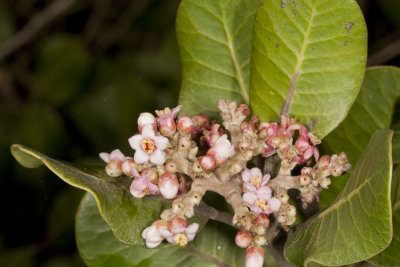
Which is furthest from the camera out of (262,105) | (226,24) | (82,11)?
(82,11)

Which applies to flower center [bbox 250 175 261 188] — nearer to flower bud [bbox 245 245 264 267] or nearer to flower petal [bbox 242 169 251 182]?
flower petal [bbox 242 169 251 182]

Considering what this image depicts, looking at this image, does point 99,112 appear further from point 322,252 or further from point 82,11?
point 322,252

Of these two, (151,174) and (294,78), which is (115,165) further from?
(294,78)

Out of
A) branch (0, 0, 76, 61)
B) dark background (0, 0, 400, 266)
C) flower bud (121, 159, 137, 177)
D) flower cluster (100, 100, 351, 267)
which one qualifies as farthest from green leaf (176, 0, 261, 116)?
branch (0, 0, 76, 61)

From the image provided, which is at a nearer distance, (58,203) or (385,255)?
(385,255)

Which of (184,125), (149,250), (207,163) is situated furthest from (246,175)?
(149,250)

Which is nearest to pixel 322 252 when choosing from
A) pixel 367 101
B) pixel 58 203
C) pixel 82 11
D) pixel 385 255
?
pixel 385 255
